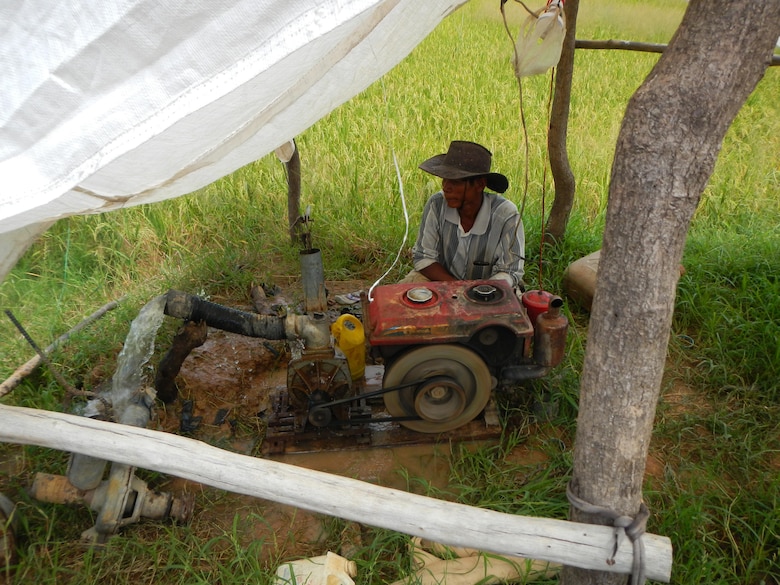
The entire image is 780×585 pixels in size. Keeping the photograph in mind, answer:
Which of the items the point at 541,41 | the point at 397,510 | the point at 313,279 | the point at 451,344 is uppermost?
the point at 541,41

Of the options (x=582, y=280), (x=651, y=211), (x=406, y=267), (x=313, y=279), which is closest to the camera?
(x=651, y=211)

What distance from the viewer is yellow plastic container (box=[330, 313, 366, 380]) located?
3025mm

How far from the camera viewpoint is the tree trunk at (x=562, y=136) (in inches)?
145

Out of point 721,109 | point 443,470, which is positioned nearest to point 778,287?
point 443,470

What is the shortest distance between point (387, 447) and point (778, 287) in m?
2.86

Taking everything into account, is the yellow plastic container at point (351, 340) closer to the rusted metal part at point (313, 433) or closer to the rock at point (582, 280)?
the rusted metal part at point (313, 433)

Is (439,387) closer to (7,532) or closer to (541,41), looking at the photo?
(541,41)

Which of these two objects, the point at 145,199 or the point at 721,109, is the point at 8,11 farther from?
the point at 721,109

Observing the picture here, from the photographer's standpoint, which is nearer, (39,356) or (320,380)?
(320,380)

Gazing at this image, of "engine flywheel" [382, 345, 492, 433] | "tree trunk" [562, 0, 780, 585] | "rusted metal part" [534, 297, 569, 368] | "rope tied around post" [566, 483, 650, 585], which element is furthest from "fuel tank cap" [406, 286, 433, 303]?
"rope tied around post" [566, 483, 650, 585]

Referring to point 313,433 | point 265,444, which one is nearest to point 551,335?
point 313,433

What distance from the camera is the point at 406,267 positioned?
4.45 m

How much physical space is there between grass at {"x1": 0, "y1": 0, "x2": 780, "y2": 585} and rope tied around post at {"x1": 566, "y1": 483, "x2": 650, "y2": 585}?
763 mm

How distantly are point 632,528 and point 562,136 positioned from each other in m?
2.97
